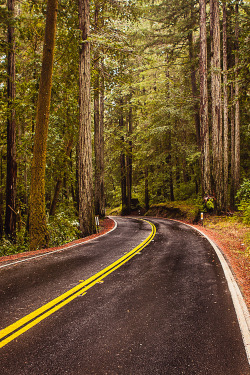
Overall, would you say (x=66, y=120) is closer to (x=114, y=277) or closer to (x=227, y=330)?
(x=114, y=277)

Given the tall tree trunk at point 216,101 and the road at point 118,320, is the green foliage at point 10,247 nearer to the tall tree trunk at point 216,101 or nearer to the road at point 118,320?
the road at point 118,320

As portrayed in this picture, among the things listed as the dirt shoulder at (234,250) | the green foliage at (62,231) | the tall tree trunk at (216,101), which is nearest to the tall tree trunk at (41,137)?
the dirt shoulder at (234,250)

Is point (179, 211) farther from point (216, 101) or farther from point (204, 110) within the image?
point (216, 101)

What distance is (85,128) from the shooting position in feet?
37.1

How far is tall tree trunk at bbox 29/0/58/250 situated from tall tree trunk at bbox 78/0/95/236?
2505 millimetres

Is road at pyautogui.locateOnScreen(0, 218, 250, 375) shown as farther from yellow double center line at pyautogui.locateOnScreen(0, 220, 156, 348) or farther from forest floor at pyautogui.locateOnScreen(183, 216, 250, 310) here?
forest floor at pyautogui.locateOnScreen(183, 216, 250, 310)

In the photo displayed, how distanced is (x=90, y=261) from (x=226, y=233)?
27.4 ft

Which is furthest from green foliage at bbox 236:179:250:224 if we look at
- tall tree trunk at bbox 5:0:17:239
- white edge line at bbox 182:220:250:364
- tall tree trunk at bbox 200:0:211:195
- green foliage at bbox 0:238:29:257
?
tall tree trunk at bbox 5:0:17:239

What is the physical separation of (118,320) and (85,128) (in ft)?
31.3

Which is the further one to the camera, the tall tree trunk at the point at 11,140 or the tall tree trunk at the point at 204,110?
the tall tree trunk at the point at 204,110

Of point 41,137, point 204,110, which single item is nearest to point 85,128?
point 41,137

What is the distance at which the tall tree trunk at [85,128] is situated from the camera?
1111 centimetres

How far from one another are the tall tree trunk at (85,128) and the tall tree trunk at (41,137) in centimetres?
250

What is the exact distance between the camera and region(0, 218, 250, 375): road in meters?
2.53
